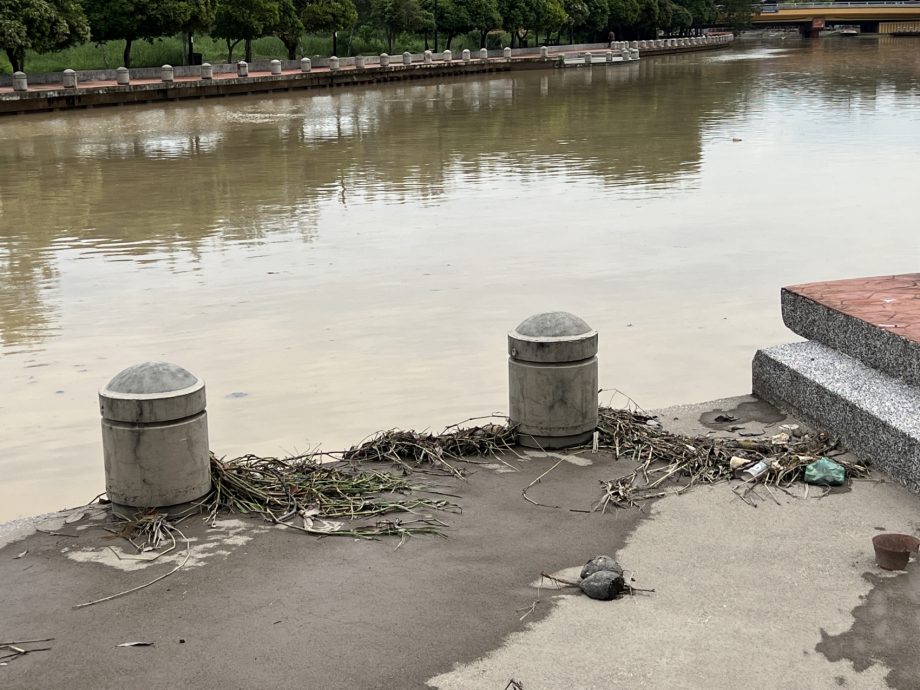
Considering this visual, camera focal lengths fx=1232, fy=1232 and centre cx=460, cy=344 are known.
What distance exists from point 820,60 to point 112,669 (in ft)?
233

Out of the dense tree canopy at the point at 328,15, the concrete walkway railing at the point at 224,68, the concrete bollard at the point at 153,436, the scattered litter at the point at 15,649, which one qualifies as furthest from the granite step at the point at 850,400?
the dense tree canopy at the point at 328,15

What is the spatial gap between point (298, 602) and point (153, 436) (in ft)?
3.45

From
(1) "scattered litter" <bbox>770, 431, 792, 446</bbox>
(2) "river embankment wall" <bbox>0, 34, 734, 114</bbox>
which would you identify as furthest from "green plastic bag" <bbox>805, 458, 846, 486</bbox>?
(2) "river embankment wall" <bbox>0, 34, 734, 114</bbox>

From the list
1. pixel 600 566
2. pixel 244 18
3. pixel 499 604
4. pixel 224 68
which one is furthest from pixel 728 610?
pixel 244 18

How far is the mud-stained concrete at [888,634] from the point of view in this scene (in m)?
3.83

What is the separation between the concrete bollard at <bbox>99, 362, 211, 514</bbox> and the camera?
491 cm

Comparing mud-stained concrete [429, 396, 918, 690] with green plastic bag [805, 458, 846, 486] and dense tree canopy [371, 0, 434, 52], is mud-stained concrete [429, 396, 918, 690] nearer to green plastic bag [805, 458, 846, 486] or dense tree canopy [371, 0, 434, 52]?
green plastic bag [805, 458, 846, 486]

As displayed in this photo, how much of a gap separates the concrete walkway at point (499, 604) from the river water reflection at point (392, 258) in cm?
196

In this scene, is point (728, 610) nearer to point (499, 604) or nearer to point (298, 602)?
point (499, 604)

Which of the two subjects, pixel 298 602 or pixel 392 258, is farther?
pixel 392 258

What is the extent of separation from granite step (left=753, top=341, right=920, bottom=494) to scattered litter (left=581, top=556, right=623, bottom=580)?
1.51m

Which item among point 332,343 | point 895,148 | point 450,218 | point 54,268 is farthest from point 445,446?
point 895,148

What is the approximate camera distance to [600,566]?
14.6 feet

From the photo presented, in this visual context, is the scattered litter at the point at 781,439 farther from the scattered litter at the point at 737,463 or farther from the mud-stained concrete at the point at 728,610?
the mud-stained concrete at the point at 728,610
